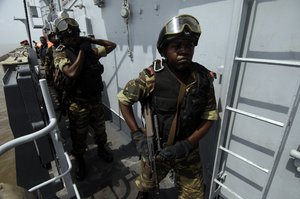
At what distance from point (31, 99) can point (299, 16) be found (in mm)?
1974

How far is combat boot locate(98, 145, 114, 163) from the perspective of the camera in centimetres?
322

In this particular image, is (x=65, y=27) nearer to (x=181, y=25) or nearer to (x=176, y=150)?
(x=181, y=25)

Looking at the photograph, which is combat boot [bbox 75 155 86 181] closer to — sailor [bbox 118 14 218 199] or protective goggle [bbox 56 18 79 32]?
sailor [bbox 118 14 218 199]

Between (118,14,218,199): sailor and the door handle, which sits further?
(118,14,218,199): sailor

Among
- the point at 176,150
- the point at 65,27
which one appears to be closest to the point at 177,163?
the point at 176,150

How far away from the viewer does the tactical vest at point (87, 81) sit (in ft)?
8.79

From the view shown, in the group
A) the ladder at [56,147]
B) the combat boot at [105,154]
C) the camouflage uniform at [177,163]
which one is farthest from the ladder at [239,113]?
the combat boot at [105,154]

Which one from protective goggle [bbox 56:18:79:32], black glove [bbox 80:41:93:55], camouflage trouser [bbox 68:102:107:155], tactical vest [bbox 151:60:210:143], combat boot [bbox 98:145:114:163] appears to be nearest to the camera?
tactical vest [bbox 151:60:210:143]

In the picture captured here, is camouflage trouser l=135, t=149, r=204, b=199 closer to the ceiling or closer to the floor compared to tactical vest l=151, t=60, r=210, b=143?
closer to the floor

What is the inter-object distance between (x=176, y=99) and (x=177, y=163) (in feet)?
2.20

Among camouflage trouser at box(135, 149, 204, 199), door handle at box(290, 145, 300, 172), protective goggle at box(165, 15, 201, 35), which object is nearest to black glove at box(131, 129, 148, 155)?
camouflage trouser at box(135, 149, 204, 199)

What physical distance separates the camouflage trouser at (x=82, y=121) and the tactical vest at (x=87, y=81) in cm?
13

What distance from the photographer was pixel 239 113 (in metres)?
1.68

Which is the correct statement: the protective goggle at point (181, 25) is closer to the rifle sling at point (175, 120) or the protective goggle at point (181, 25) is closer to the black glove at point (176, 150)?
the rifle sling at point (175, 120)
